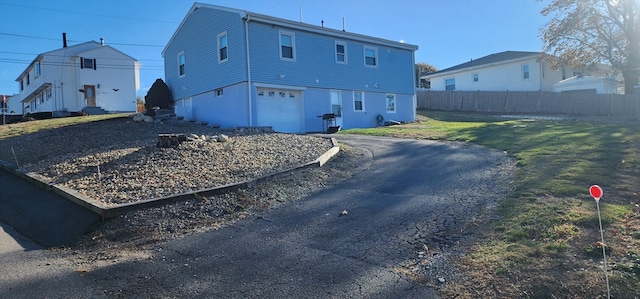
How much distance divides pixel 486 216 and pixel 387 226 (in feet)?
4.65

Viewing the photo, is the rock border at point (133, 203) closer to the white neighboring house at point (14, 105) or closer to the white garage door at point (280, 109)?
the white garage door at point (280, 109)

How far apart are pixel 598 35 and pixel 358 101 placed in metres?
20.4

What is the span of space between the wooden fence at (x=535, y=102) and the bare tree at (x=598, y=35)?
1740 millimetres

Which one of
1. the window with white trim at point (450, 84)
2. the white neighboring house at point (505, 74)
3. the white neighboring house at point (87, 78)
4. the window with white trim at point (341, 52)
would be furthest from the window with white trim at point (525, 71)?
the white neighboring house at point (87, 78)

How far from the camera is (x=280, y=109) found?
20578 mm

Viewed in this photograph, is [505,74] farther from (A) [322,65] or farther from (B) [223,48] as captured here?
(B) [223,48]

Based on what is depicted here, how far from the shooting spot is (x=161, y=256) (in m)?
5.52

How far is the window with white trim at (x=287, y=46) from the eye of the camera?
20.5 metres

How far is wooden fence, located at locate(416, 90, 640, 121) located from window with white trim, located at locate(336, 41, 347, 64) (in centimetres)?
1715

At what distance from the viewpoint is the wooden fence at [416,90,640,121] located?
105 ft

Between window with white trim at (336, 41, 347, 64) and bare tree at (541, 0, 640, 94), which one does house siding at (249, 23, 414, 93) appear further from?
bare tree at (541, 0, 640, 94)

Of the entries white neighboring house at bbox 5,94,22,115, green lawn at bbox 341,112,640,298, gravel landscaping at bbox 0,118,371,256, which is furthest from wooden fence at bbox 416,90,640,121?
white neighboring house at bbox 5,94,22,115

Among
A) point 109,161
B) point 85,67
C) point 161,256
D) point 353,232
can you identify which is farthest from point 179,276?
point 85,67

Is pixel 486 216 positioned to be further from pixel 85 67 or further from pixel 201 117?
pixel 85 67
